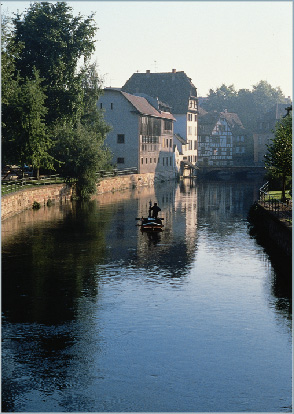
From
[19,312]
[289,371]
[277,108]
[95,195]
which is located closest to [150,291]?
[19,312]

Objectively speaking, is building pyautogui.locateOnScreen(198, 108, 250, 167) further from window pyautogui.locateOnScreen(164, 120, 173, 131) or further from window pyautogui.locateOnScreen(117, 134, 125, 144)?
window pyautogui.locateOnScreen(117, 134, 125, 144)

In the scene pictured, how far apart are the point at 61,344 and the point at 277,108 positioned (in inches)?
5489

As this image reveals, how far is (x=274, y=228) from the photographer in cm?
4344

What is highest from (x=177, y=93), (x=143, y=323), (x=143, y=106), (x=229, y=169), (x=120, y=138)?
(x=177, y=93)

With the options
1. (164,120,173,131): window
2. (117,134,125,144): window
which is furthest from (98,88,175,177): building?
(164,120,173,131): window

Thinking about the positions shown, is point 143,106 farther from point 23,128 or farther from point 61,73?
point 23,128

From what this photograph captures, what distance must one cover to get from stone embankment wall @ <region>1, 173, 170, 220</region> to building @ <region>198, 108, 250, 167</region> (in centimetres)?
4794

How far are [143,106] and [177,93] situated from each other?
85.2 ft

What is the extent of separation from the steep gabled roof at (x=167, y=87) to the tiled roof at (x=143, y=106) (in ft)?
36.6

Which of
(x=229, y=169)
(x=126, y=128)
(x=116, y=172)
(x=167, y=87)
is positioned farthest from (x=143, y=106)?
(x=229, y=169)

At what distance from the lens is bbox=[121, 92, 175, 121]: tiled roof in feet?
323

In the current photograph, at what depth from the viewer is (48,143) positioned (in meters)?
62.2

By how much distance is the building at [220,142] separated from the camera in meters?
145

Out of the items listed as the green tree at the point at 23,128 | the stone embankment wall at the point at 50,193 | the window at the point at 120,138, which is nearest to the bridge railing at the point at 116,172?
the stone embankment wall at the point at 50,193
